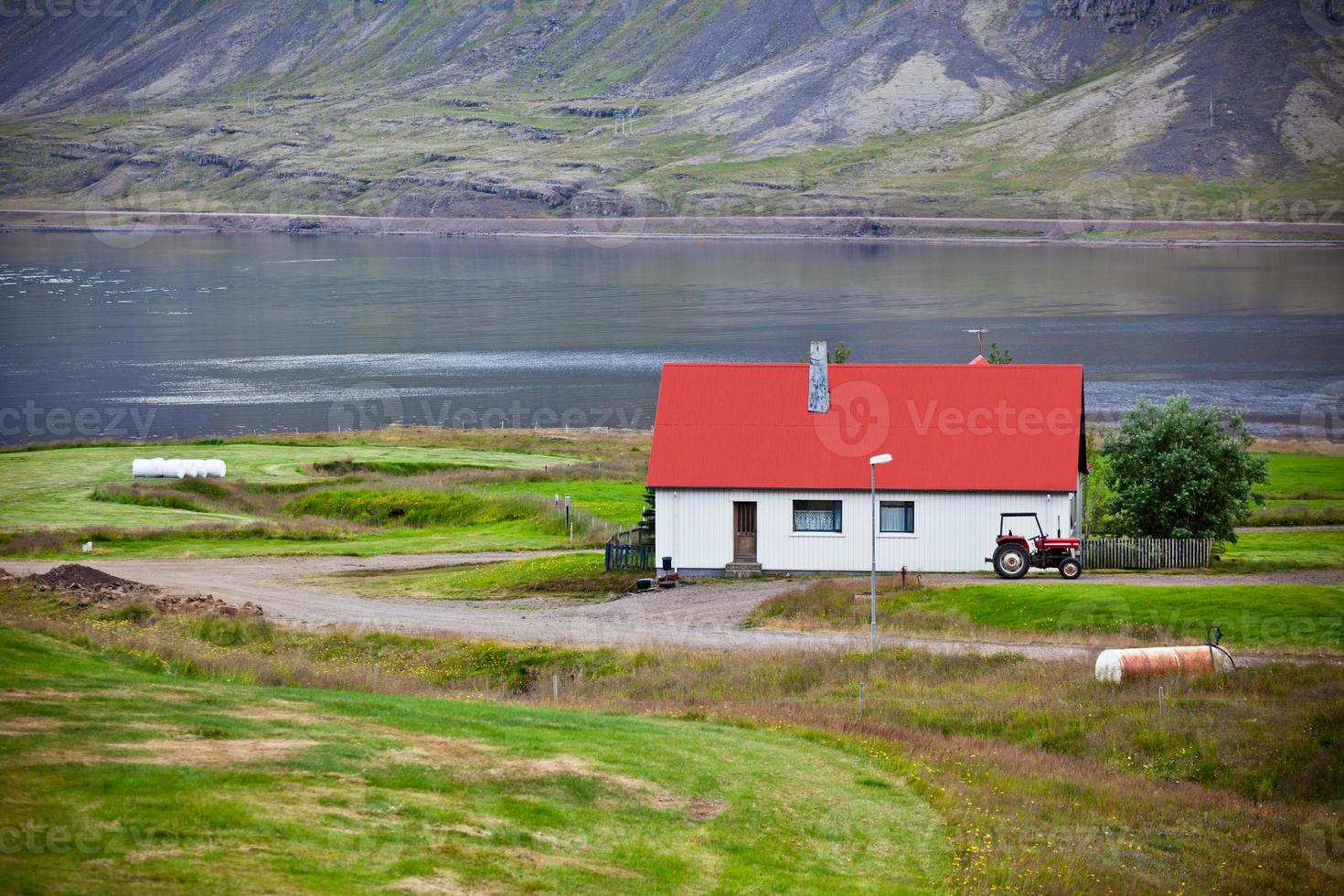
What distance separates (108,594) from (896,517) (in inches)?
924

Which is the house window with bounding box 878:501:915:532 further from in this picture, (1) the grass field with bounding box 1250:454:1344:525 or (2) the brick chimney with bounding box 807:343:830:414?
(1) the grass field with bounding box 1250:454:1344:525

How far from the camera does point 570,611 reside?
142ft

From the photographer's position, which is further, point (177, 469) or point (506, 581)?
point (177, 469)

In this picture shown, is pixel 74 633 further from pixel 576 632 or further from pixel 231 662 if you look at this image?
pixel 576 632

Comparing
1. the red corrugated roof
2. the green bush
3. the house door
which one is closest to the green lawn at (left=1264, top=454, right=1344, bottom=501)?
the red corrugated roof

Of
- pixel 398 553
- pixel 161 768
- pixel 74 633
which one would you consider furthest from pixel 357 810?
pixel 398 553

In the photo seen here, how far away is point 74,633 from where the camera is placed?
99.9ft

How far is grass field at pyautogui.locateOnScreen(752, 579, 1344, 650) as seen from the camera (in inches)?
1437

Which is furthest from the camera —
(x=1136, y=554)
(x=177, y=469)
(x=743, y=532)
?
(x=177, y=469)

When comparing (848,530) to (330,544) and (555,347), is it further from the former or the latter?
(555,347)

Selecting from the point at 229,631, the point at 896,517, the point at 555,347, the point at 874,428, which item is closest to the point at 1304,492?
the point at 874,428

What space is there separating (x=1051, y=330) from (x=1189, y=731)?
12559 centimetres

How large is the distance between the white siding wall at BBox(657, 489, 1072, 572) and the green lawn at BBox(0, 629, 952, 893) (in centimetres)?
2112

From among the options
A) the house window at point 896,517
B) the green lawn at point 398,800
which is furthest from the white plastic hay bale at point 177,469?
the green lawn at point 398,800
